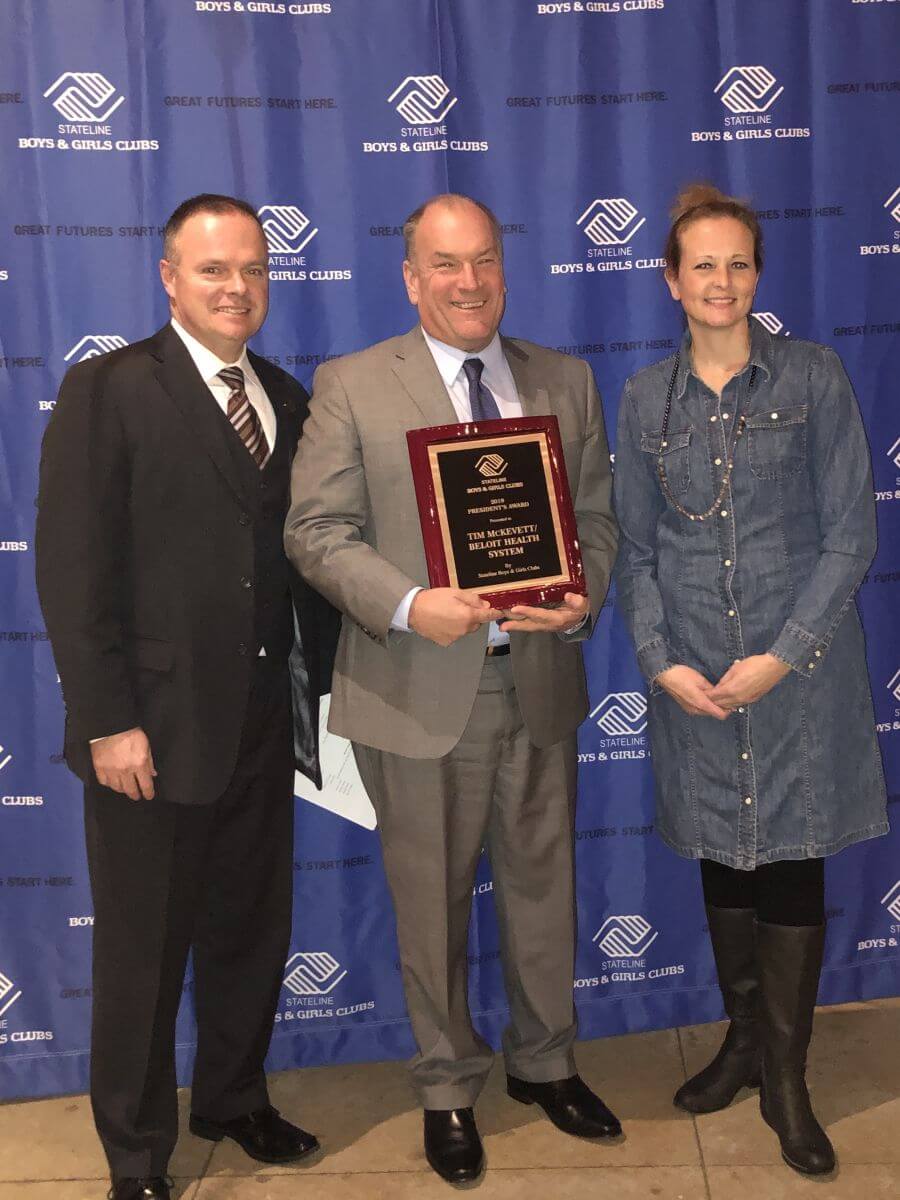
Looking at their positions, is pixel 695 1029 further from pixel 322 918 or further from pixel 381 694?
pixel 381 694

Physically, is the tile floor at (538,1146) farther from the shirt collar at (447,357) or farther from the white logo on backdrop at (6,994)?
the shirt collar at (447,357)

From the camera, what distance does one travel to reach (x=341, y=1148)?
2760mm

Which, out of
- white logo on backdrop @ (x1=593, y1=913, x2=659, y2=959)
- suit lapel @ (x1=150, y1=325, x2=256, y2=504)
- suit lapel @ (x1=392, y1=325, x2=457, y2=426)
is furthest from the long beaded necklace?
white logo on backdrop @ (x1=593, y1=913, x2=659, y2=959)

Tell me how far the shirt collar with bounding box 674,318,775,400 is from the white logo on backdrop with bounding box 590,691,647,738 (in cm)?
102

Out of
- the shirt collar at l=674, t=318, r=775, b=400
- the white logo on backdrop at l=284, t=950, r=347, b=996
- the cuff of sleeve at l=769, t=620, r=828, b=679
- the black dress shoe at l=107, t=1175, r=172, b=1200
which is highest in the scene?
the shirt collar at l=674, t=318, r=775, b=400

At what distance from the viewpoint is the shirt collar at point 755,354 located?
2.48 metres

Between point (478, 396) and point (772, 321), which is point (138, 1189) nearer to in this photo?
point (478, 396)

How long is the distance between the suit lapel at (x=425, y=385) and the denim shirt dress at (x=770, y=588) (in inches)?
19.0

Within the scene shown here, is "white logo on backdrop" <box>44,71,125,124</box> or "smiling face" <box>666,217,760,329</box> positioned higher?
"white logo on backdrop" <box>44,71,125,124</box>

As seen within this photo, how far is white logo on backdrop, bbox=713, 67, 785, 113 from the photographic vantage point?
299 centimetres

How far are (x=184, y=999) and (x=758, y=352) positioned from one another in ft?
7.72

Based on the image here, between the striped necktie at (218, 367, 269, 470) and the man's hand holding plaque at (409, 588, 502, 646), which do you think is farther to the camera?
the striped necktie at (218, 367, 269, 470)

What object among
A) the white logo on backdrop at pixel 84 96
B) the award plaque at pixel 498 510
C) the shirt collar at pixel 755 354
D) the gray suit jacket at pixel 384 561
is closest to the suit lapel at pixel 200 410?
the gray suit jacket at pixel 384 561

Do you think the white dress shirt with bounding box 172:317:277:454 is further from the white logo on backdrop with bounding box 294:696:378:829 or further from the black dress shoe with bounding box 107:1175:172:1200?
the black dress shoe with bounding box 107:1175:172:1200
